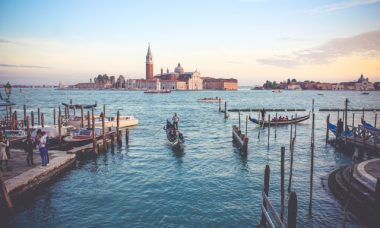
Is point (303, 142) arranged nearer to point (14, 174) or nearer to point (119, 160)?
point (119, 160)

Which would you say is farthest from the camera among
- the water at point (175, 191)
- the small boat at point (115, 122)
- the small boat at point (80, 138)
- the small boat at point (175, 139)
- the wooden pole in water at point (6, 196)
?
the small boat at point (115, 122)

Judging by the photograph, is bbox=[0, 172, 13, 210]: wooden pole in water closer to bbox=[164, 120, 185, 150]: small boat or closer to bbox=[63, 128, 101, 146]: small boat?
bbox=[63, 128, 101, 146]: small boat

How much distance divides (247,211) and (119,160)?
9.06m

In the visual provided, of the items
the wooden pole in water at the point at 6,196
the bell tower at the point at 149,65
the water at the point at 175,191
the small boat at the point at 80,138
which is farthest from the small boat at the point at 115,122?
the bell tower at the point at 149,65

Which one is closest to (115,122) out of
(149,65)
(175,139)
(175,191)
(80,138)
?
(80,138)

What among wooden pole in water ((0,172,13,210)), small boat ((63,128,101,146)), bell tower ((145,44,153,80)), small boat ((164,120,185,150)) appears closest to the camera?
wooden pole in water ((0,172,13,210))

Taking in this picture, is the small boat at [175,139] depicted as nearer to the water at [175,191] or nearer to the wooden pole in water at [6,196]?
the water at [175,191]

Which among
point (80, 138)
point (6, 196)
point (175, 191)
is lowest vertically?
point (175, 191)

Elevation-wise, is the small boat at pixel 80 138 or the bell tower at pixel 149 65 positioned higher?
the bell tower at pixel 149 65

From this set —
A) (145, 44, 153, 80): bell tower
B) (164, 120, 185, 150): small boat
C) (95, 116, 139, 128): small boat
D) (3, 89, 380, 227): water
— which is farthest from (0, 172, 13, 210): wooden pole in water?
(145, 44, 153, 80): bell tower

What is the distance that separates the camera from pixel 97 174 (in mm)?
14609

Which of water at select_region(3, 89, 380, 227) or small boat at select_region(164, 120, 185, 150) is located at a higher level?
small boat at select_region(164, 120, 185, 150)

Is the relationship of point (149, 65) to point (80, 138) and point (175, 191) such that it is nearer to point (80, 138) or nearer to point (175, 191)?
point (80, 138)

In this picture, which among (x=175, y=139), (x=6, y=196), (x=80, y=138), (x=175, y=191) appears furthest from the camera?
(x=175, y=139)
